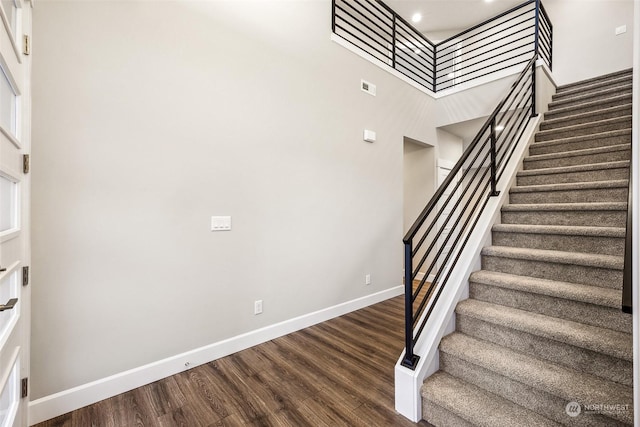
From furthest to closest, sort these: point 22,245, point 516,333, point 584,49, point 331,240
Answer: point 584,49 → point 331,240 → point 516,333 → point 22,245

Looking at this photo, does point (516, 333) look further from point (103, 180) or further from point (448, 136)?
point (448, 136)

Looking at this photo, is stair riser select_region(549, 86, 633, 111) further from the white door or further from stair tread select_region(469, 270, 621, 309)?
the white door

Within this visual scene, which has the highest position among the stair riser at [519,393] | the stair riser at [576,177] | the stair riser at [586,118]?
the stair riser at [586,118]

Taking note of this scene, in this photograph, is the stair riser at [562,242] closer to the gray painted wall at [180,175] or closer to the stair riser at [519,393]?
the stair riser at [519,393]

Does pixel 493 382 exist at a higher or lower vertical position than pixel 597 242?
lower

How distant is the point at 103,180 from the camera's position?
Answer: 1.84m

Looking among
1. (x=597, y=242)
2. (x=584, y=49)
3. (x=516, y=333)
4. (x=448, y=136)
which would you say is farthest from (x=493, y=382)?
(x=584, y=49)

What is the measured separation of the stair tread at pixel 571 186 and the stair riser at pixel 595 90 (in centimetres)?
202

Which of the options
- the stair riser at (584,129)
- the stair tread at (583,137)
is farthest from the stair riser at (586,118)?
the stair tread at (583,137)

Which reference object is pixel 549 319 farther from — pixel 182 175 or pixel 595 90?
pixel 595 90

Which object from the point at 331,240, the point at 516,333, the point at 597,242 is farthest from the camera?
the point at 331,240

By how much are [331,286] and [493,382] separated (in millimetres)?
1819

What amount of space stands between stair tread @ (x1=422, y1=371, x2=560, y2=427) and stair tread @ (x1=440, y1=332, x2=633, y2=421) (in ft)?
0.44

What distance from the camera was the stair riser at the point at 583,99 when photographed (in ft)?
11.3
